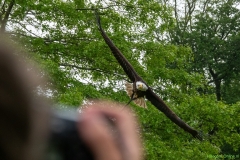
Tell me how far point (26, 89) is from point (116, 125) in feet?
0.54

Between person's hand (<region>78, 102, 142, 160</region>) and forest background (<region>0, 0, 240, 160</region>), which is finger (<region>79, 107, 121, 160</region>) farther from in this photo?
forest background (<region>0, 0, 240, 160</region>)

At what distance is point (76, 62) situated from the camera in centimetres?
711

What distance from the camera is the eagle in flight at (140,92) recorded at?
5.28 metres

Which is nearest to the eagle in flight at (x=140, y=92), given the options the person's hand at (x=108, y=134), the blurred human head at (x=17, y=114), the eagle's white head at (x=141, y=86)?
the eagle's white head at (x=141, y=86)

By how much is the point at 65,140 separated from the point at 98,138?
52 millimetres

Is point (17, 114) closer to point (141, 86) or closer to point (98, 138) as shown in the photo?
point (98, 138)

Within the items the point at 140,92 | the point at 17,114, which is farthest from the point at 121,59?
the point at 17,114

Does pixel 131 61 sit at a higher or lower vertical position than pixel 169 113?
higher

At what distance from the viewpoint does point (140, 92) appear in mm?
5945

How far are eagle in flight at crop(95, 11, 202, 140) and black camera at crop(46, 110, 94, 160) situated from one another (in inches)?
182

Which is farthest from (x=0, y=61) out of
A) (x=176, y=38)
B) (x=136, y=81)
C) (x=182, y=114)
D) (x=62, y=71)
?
(x=176, y=38)

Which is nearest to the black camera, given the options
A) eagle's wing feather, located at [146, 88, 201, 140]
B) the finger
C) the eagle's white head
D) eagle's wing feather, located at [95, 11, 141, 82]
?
the finger

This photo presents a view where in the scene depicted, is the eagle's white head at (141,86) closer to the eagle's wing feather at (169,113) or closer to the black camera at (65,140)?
the eagle's wing feather at (169,113)

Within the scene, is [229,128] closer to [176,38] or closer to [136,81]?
[136,81]
